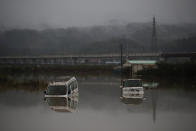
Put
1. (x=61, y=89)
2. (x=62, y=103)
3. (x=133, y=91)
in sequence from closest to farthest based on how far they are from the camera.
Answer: (x=62, y=103) → (x=61, y=89) → (x=133, y=91)

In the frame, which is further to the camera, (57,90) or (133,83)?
(133,83)

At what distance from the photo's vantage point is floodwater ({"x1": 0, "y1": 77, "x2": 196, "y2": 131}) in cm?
738

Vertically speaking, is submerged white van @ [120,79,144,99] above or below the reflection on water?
above

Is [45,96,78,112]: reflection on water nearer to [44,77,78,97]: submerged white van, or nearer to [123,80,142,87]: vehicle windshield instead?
[44,77,78,97]: submerged white van

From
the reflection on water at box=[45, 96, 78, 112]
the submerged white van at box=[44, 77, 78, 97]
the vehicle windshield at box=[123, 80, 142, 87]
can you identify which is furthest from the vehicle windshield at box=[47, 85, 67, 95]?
the vehicle windshield at box=[123, 80, 142, 87]

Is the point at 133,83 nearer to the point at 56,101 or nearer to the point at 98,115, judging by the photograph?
the point at 56,101

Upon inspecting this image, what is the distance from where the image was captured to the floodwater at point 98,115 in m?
7.38

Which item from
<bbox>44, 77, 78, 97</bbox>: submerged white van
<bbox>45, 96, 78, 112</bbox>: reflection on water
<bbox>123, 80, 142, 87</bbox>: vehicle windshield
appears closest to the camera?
<bbox>45, 96, 78, 112</bbox>: reflection on water

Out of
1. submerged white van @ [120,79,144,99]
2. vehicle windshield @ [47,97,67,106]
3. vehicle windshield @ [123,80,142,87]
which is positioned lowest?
vehicle windshield @ [47,97,67,106]

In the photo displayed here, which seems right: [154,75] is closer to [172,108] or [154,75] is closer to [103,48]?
[172,108]

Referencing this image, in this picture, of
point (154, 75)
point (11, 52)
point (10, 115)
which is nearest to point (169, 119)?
point (10, 115)

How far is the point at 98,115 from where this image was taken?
8.97 m

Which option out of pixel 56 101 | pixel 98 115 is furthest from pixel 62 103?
pixel 98 115

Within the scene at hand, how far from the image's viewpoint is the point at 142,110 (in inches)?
379
